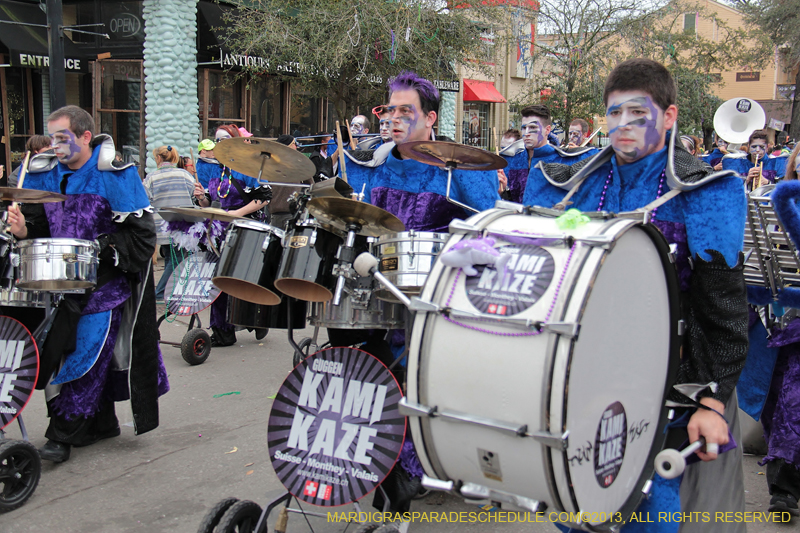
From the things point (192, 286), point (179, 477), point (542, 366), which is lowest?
point (179, 477)

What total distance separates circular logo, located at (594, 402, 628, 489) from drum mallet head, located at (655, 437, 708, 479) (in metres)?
0.12

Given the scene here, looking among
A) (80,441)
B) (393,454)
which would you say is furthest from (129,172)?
(393,454)

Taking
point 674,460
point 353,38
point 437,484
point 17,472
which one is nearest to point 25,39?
point 353,38

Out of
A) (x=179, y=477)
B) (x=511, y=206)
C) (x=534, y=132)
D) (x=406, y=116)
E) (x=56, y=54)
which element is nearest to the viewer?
(x=511, y=206)

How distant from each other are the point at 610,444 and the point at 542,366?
42 centimetres

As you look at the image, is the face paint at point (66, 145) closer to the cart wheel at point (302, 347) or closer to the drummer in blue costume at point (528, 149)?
the cart wheel at point (302, 347)

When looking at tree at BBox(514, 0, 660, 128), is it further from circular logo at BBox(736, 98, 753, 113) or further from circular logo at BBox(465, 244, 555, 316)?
circular logo at BBox(465, 244, 555, 316)

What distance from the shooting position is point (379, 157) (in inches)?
146

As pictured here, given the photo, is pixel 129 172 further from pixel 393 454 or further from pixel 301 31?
pixel 301 31

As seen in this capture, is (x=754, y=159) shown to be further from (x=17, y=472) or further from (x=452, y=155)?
(x=17, y=472)

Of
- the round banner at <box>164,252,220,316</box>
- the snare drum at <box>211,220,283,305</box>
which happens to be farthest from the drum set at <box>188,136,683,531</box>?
the round banner at <box>164,252,220,316</box>

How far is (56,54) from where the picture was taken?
8500 millimetres

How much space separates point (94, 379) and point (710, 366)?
349cm

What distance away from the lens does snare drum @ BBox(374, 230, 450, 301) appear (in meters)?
2.90
